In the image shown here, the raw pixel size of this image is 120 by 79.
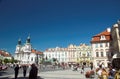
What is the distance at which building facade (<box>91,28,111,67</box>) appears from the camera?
58781 millimetres

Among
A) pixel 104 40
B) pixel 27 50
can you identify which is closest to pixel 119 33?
pixel 104 40

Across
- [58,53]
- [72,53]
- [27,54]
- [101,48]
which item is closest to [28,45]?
[27,54]

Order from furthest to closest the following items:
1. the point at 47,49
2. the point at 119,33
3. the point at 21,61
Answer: the point at 21,61 → the point at 47,49 → the point at 119,33

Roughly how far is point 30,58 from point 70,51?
3948cm

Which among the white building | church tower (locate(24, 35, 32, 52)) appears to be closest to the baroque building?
church tower (locate(24, 35, 32, 52))

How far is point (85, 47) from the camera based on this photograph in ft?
407

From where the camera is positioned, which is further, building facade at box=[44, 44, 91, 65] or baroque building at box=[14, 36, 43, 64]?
baroque building at box=[14, 36, 43, 64]

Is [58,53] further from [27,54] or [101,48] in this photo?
[101,48]

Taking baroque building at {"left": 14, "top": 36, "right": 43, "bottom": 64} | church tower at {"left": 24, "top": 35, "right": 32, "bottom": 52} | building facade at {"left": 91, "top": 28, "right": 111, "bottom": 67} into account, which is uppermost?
church tower at {"left": 24, "top": 35, "right": 32, "bottom": 52}

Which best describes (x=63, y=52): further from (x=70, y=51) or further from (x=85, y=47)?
(x=85, y=47)

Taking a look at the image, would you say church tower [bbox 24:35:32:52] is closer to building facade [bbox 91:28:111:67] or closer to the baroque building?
the baroque building

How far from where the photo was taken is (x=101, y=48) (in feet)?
197

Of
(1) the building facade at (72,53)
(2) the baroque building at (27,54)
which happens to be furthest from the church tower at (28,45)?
(1) the building facade at (72,53)

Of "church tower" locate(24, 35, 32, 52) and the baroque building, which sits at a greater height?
"church tower" locate(24, 35, 32, 52)
